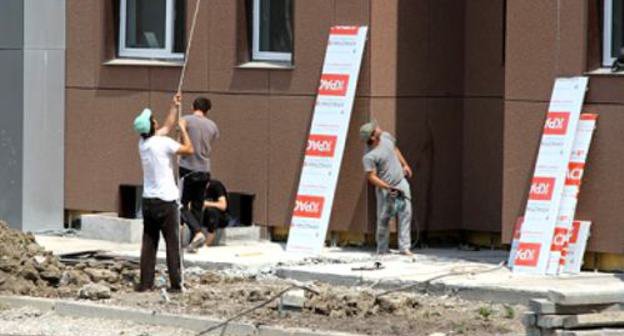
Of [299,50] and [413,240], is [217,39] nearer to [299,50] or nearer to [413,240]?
[299,50]

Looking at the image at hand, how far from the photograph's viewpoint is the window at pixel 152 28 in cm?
2388

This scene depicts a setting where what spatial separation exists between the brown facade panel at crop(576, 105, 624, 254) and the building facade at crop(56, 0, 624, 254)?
42.5 inches

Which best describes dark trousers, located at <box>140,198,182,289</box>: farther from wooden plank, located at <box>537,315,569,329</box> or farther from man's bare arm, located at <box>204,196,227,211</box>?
wooden plank, located at <box>537,315,569,329</box>

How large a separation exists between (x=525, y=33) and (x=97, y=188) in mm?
7365

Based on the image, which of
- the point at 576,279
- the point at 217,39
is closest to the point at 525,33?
the point at 576,279

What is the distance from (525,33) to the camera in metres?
19.9

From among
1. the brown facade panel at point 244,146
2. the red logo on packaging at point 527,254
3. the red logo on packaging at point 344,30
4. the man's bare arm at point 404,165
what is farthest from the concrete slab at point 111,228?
the red logo on packaging at point 527,254

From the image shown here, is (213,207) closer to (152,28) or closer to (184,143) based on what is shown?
(184,143)

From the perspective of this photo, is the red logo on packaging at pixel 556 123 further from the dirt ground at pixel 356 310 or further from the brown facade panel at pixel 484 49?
the brown facade panel at pixel 484 49

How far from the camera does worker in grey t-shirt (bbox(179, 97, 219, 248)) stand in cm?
2159

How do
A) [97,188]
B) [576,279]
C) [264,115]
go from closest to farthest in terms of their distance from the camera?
[576,279] → [264,115] → [97,188]

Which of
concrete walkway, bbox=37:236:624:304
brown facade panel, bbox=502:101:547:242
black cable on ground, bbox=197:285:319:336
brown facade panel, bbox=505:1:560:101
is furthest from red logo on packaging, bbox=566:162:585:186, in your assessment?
black cable on ground, bbox=197:285:319:336

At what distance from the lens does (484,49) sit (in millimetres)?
22500

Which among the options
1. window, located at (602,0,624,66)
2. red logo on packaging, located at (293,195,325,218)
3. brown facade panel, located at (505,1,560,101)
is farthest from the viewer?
red logo on packaging, located at (293,195,325,218)
